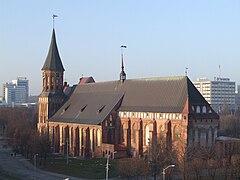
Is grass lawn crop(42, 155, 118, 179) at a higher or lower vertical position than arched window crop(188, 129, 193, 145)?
lower

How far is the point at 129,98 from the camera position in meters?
87.9

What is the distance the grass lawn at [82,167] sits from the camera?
226 feet

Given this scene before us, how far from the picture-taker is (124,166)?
62.5 meters

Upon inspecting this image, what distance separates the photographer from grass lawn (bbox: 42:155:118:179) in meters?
69.0

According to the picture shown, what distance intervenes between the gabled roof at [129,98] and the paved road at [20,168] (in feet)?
45.6

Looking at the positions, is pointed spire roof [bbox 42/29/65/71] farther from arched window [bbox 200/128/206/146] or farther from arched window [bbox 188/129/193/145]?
arched window [bbox 200/128/206/146]

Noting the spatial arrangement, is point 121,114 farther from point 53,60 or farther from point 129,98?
point 53,60

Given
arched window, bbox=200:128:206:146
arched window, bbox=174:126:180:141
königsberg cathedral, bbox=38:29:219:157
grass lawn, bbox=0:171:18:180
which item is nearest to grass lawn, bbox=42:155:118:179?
königsberg cathedral, bbox=38:29:219:157

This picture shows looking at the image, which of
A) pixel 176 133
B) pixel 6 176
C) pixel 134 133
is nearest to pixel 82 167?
Answer: pixel 6 176

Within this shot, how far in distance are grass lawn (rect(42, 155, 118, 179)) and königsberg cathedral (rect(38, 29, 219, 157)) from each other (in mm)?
4563

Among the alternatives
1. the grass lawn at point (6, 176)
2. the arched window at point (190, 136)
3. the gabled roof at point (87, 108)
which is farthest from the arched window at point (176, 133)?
the grass lawn at point (6, 176)

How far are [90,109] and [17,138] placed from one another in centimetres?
1643

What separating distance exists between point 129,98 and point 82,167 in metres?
18.0

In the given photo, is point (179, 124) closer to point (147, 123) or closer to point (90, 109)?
point (147, 123)
